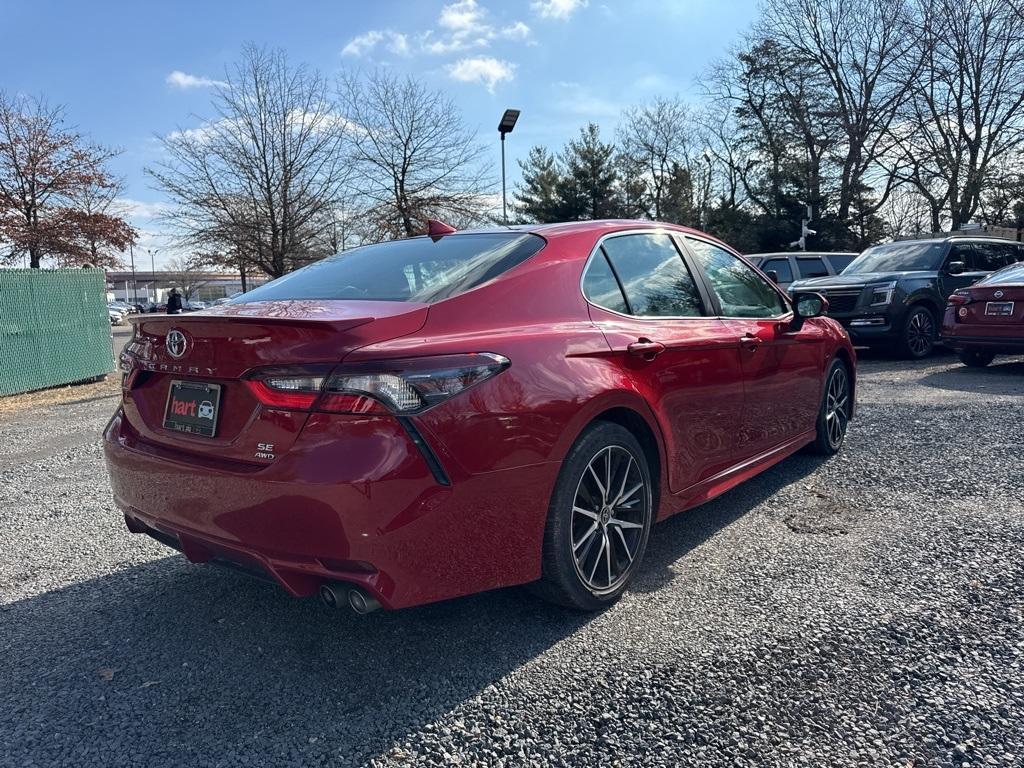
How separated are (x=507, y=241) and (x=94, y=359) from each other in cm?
1132

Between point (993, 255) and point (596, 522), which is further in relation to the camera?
point (993, 255)

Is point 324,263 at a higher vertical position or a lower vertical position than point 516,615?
higher

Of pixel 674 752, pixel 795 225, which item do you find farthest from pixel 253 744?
pixel 795 225

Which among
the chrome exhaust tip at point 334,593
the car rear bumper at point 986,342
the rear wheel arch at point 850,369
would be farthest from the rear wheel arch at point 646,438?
the car rear bumper at point 986,342

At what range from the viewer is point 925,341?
1114cm

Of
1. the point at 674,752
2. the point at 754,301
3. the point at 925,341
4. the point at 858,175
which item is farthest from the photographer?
the point at 858,175

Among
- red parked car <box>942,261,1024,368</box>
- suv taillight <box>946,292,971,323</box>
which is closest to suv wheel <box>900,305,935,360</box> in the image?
red parked car <box>942,261,1024,368</box>

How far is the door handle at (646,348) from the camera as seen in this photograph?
9.80ft

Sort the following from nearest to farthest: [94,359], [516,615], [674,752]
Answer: [674,752] → [516,615] → [94,359]

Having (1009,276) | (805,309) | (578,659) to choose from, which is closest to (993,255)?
(1009,276)

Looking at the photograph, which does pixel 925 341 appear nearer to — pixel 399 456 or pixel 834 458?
pixel 834 458

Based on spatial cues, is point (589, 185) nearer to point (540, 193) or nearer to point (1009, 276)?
point (540, 193)

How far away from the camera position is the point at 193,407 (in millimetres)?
2547

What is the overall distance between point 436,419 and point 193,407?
93 cm
